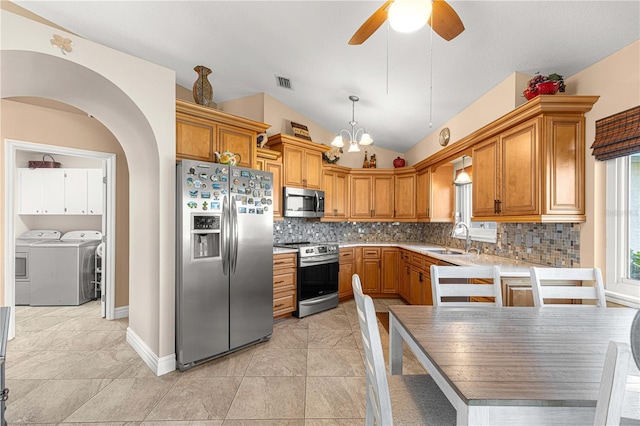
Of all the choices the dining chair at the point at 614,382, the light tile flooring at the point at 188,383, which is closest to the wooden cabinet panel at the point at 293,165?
the light tile flooring at the point at 188,383

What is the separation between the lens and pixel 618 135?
6.59 feet

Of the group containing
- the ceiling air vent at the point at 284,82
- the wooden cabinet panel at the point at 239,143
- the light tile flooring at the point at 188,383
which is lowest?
the light tile flooring at the point at 188,383

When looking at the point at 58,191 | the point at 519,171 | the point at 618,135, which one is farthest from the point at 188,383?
the point at 58,191

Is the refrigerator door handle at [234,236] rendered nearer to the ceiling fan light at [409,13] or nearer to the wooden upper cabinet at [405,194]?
the ceiling fan light at [409,13]

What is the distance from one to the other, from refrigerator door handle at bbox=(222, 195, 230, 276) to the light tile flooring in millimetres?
861

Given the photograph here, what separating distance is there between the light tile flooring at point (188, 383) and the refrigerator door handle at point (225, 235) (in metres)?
0.86

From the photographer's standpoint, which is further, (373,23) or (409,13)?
(373,23)

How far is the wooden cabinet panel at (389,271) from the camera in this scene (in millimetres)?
4715

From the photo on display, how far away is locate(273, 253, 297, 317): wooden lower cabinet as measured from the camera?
11.8ft

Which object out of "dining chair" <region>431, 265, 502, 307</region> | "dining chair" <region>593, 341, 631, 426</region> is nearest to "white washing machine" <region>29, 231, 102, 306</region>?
"dining chair" <region>431, 265, 502, 307</region>

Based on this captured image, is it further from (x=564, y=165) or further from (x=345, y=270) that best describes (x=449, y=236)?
(x=564, y=165)

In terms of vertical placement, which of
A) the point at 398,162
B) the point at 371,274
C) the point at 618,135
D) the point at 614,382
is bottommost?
the point at 371,274

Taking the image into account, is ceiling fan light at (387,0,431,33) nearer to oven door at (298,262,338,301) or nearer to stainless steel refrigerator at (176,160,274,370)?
Answer: stainless steel refrigerator at (176,160,274,370)

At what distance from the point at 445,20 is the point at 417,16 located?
0.39 m
